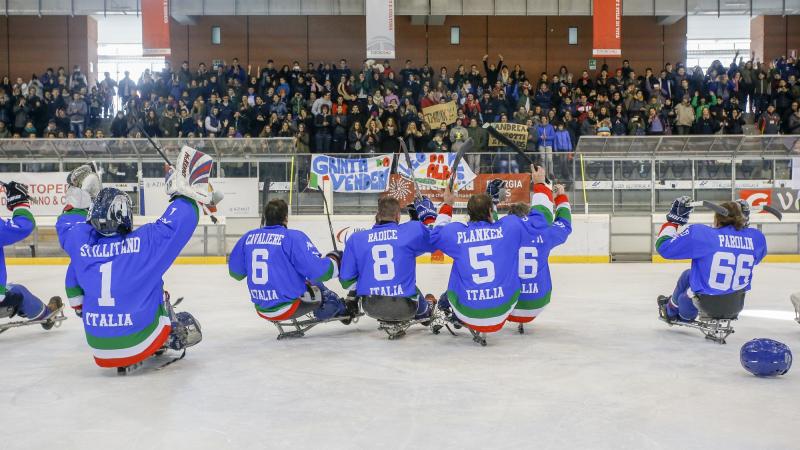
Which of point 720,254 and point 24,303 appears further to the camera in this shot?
point 24,303

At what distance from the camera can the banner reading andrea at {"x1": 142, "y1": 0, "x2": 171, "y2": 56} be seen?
1833 cm

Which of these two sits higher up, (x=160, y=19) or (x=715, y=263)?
(x=160, y=19)

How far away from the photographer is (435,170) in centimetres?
1725

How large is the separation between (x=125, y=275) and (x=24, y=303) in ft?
9.79

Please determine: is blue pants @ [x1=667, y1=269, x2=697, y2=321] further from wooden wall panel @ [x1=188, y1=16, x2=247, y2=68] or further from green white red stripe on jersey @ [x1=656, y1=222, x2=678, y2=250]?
wooden wall panel @ [x1=188, y1=16, x2=247, y2=68]

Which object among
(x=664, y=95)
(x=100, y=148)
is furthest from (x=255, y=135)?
(x=664, y=95)

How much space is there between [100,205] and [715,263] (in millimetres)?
5229

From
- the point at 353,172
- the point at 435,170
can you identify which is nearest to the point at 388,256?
the point at 435,170

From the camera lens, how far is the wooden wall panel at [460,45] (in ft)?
92.4

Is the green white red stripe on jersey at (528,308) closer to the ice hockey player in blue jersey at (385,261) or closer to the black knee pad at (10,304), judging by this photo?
the ice hockey player in blue jersey at (385,261)

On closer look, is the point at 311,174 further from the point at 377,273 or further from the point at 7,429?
the point at 7,429

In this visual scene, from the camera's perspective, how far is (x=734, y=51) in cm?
3041

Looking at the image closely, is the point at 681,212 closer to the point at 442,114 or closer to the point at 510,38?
the point at 442,114

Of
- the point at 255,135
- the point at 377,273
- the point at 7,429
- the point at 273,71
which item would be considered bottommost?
the point at 7,429
